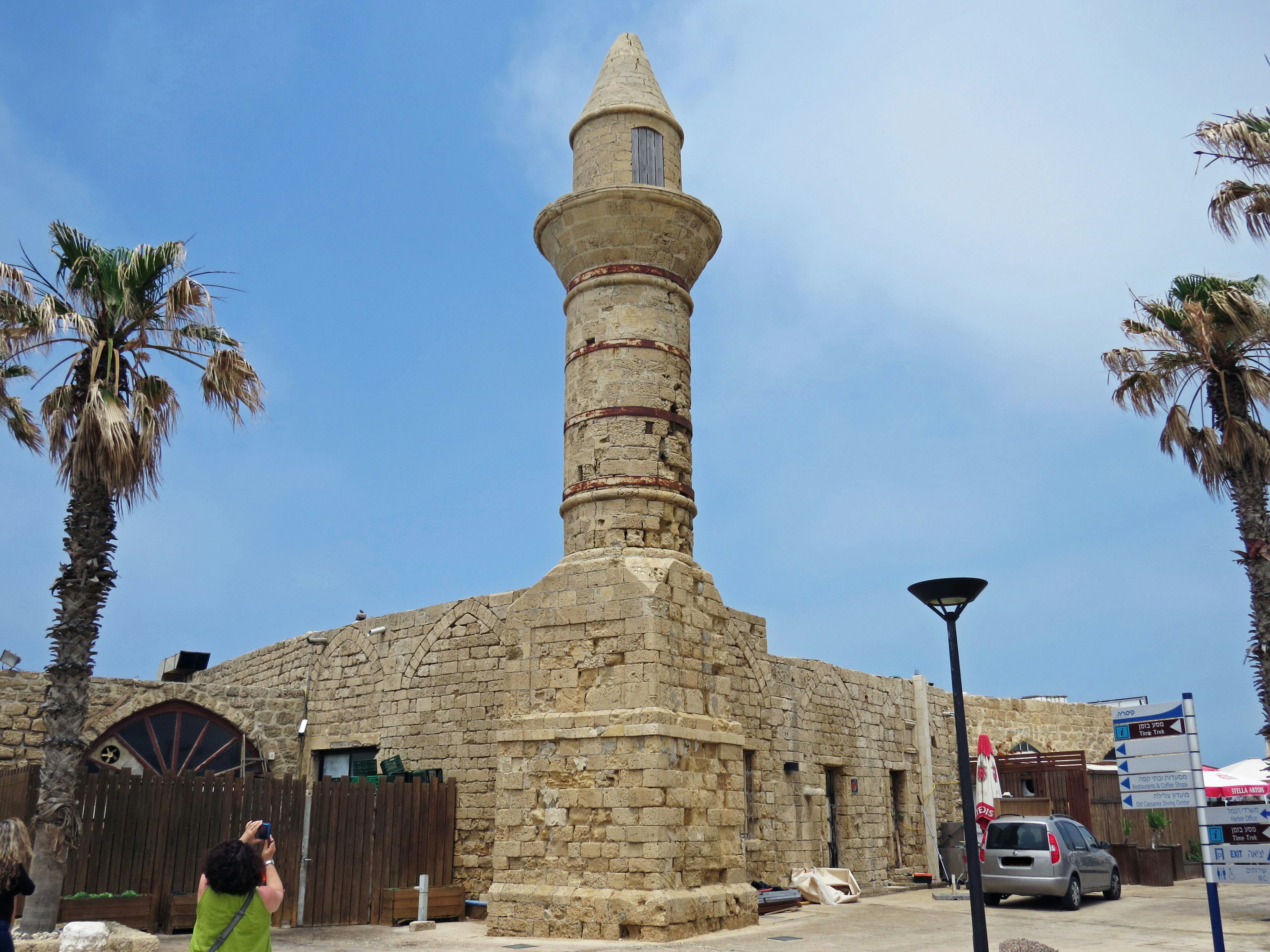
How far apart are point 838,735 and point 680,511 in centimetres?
623

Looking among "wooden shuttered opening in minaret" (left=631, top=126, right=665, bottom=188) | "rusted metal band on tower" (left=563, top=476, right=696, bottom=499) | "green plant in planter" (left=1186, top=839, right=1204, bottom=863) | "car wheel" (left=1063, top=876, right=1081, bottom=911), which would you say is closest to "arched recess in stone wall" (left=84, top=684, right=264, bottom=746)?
"rusted metal band on tower" (left=563, top=476, right=696, bottom=499)

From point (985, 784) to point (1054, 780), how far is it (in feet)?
13.4

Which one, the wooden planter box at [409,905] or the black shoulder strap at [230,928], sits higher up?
the black shoulder strap at [230,928]

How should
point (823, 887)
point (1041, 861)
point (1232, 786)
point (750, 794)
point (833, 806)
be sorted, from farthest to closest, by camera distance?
point (1232, 786)
point (833, 806)
point (823, 887)
point (750, 794)
point (1041, 861)

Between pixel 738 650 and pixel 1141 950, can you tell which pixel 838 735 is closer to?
pixel 738 650

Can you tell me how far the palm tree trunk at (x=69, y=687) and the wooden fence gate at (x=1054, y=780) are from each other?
14767mm

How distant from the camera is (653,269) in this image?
11.9 metres

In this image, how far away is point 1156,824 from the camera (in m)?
18.8

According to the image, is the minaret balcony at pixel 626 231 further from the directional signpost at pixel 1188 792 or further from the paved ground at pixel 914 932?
the paved ground at pixel 914 932

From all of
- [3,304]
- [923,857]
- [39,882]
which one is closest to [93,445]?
[3,304]

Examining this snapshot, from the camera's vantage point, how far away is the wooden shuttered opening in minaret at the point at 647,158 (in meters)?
12.2

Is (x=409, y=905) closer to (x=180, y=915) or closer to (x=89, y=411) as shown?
(x=180, y=915)

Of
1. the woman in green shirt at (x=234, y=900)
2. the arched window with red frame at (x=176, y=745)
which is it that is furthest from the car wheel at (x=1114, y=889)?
the woman in green shirt at (x=234, y=900)

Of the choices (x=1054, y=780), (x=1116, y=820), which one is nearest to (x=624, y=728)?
(x=1054, y=780)
